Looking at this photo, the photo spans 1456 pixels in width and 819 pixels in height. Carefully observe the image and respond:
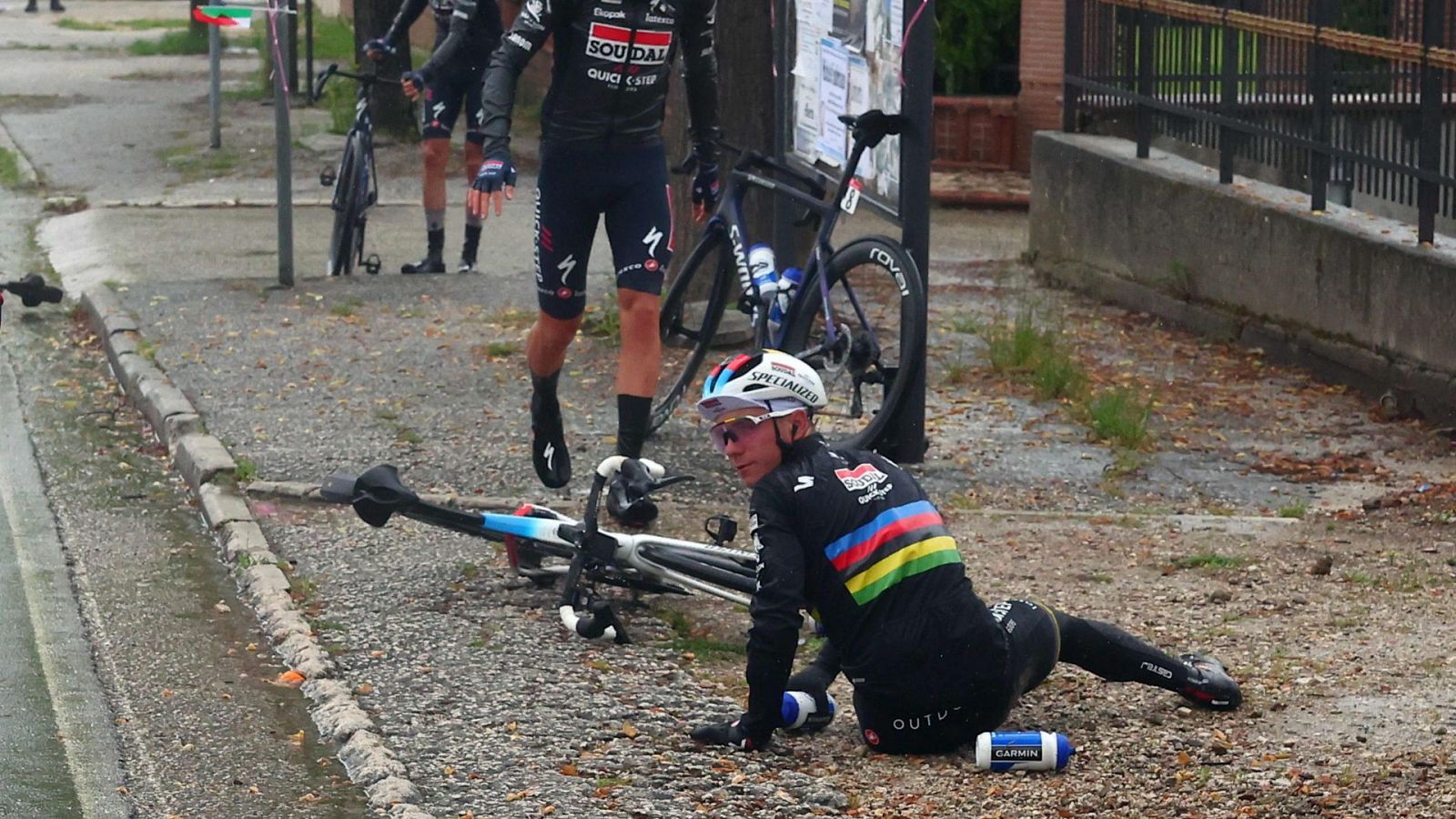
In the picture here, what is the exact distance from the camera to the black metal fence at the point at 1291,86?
9602 mm

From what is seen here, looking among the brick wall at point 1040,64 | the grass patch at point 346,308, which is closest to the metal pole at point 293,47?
the brick wall at point 1040,64

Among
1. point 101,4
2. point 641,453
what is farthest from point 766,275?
point 101,4

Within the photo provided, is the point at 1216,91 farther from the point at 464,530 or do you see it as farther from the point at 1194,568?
the point at 464,530

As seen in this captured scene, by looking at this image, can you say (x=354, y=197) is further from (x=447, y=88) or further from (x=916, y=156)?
(x=916, y=156)

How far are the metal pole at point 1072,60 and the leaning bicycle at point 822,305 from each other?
429 centimetres

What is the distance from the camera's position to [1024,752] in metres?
5.16

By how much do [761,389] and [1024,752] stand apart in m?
1.07

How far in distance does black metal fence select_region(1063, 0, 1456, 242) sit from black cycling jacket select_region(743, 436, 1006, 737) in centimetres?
497

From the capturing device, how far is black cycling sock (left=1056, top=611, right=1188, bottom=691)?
18.0ft

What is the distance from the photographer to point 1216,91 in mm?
11648

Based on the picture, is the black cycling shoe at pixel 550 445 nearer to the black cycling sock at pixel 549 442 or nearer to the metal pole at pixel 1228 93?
the black cycling sock at pixel 549 442

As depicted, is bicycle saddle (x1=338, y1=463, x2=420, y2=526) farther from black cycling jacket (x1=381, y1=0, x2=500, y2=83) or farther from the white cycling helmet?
black cycling jacket (x1=381, y1=0, x2=500, y2=83)

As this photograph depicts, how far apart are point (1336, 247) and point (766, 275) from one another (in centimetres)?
308

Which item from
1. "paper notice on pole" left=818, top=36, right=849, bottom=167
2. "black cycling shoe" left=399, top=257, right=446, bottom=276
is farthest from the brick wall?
"paper notice on pole" left=818, top=36, right=849, bottom=167
